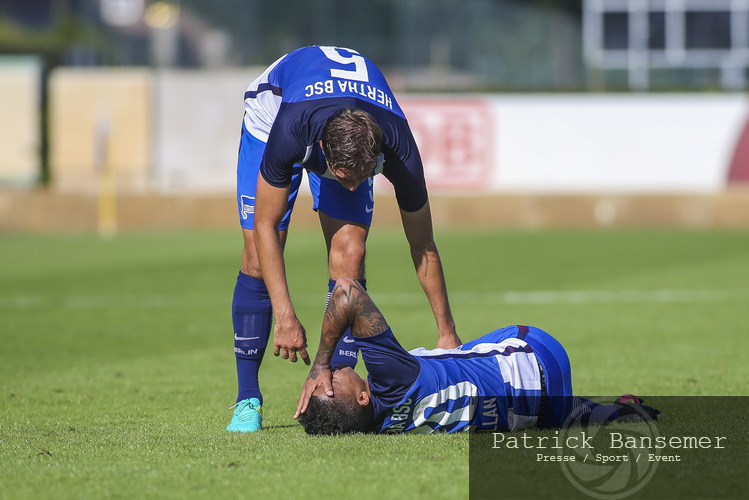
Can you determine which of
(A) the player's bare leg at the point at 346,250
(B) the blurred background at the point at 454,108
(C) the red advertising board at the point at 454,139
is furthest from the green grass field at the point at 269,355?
(B) the blurred background at the point at 454,108

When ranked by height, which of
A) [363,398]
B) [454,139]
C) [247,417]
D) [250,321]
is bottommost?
[247,417]

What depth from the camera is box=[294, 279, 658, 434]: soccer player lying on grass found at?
436 centimetres

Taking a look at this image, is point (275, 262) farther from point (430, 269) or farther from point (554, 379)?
point (554, 379)

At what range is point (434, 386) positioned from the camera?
4480 millimetres

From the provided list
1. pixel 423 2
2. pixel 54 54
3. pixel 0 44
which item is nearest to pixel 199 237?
pixel 423 2

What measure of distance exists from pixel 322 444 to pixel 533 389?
100cm

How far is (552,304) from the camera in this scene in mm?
10578

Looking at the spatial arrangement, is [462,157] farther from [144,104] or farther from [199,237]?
[144,104]

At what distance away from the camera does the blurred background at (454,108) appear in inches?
917

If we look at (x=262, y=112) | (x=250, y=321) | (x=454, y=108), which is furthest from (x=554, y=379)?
(x=454, y=108)

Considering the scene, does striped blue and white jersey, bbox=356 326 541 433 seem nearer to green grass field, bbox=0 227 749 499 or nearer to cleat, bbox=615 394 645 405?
green grass field, bbox=0 227 749 499

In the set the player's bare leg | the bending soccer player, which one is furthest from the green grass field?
the player's bare leg

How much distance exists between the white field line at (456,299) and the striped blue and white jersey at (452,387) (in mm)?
5872

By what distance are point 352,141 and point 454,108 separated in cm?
1951
